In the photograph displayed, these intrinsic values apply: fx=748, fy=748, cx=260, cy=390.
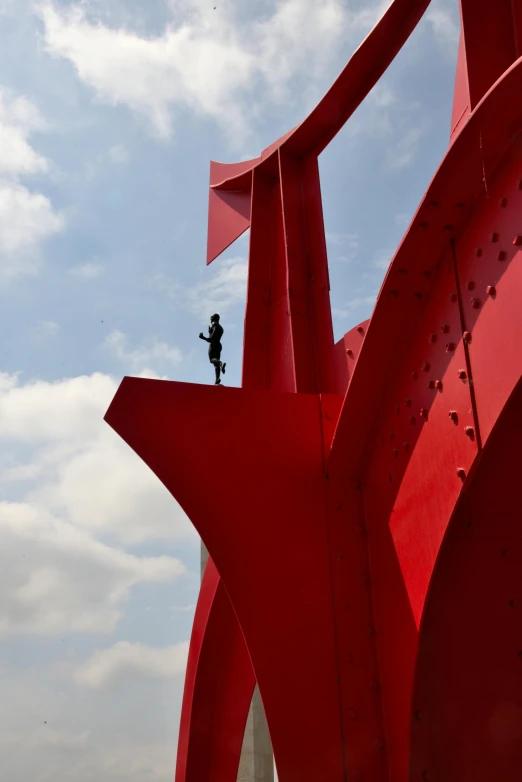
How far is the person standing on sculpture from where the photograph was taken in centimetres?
844

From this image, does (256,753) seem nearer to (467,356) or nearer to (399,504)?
(399,504)

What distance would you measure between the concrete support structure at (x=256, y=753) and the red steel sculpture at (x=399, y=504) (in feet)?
14.7

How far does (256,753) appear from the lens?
884 centimetres

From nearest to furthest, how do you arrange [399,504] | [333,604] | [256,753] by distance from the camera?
[399,504] < [333,604] < [256,753]

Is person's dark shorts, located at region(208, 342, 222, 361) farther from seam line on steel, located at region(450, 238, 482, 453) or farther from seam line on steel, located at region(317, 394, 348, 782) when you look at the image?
seam line on steel, located at region(450, 238, 482, 453)

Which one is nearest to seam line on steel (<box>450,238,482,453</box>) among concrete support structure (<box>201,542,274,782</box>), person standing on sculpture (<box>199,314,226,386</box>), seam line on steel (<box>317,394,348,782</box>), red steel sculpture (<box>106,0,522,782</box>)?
red steel sculpture (<box>106,0,522,782</box>)

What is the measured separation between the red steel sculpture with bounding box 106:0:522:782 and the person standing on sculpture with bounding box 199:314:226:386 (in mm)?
3538

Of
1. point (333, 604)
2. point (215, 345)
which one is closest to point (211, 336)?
point (215, 345)

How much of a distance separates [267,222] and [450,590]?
3.83 metres

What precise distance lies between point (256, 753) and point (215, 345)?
4836 millimetres

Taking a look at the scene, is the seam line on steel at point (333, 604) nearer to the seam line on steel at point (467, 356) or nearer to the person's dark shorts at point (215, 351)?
the seam line on steel at point (467, 356)

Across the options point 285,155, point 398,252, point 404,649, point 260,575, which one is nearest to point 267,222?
point 285,155

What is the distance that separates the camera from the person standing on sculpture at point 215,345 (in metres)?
8.44

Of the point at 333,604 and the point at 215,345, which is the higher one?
the point at 215,345
